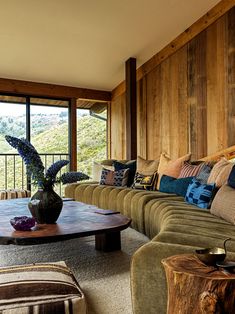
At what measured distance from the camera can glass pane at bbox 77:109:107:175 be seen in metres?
6.55

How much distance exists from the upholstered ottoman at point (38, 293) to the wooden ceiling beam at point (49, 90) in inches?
179

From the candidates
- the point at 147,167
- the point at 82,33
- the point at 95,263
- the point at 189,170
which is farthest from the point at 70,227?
the point at 82,33

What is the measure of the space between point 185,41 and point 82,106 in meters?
2.65

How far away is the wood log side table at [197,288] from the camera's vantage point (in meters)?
1.22

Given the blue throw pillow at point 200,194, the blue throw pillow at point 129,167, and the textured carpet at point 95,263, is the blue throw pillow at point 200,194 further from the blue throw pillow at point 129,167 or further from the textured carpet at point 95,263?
the blue throw pillow at point 129,167

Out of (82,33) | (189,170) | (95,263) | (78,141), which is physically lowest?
(95,263)

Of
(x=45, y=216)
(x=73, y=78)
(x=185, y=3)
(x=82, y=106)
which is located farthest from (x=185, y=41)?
(x=45, y=216)

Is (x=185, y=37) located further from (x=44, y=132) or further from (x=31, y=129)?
(x=31, y=129)

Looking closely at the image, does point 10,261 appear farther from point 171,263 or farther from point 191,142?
point 191,142

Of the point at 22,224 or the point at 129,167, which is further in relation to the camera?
the point at 129,167

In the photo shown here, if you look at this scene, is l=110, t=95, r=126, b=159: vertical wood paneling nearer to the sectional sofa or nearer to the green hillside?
the green hillside

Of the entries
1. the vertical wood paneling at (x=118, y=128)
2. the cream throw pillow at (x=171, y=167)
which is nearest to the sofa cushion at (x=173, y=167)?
the cream throw pillow at (x=171, y=167)

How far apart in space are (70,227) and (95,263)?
0.48 m

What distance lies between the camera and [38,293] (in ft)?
4.26
